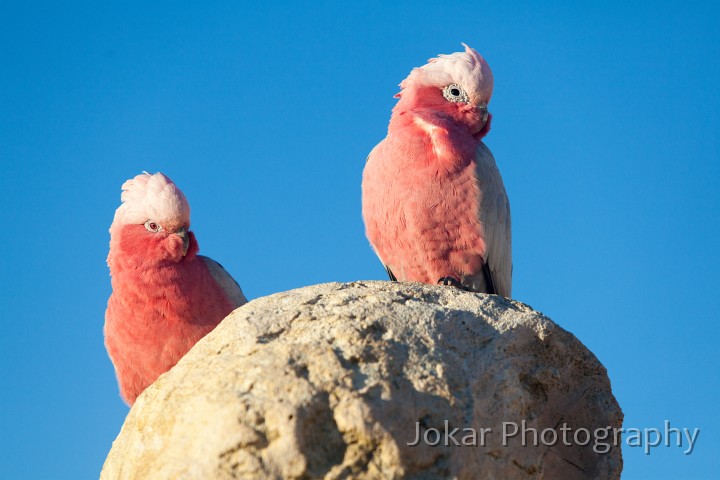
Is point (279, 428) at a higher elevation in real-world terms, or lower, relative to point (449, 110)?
lower

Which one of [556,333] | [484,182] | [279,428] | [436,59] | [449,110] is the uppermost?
[436,59]

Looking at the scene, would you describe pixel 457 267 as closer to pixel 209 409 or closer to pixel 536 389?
pixel 536 389

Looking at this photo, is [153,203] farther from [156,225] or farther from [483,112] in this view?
[483,112]

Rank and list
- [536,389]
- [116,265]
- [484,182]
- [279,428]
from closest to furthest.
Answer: [279,428] → [536,389] → [484,182] → [116,265]

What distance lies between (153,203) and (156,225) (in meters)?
A: 0.27

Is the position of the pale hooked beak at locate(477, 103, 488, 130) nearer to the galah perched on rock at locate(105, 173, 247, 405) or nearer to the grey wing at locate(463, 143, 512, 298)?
the grey wing at locate(463, 143, 512, 298)

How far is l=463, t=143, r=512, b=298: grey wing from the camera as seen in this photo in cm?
1032

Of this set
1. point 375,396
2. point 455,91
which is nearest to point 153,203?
point 455,91

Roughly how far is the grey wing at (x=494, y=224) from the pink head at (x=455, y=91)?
16.2 inches

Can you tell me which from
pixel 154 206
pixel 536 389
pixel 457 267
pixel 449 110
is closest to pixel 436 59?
pixel 449 110

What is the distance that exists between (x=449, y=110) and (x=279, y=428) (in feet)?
19.3

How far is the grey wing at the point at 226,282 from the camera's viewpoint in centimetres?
1126

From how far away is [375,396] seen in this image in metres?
5.73

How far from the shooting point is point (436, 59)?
10.8m
